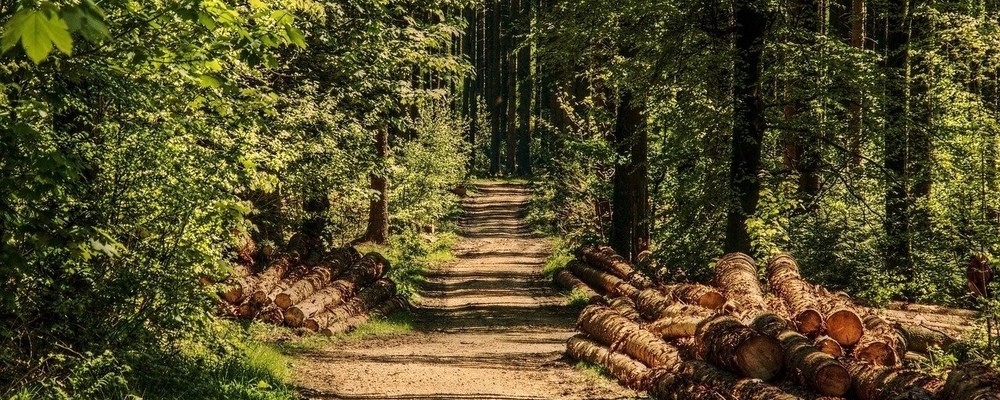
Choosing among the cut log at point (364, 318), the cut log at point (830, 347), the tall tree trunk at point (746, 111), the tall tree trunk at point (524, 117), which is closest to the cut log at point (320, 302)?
the cut log at point (364, 318)

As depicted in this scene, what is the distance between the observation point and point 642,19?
15.2 metres

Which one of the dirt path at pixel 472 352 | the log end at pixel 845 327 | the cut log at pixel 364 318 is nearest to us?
the log end at pixel 845 327

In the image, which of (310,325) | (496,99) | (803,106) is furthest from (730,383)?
(496,99)

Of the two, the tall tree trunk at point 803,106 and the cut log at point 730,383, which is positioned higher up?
the tall tree trunk at point 803,106

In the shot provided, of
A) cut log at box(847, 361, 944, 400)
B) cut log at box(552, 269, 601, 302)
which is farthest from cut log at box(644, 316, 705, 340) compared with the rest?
cut log at box(552, 269, 601, 302)

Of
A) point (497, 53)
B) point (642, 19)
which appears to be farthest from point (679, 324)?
point (497, 53)

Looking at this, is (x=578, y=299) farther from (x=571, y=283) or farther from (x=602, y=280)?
(x=571, y=283)

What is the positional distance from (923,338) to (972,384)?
17.7 ft

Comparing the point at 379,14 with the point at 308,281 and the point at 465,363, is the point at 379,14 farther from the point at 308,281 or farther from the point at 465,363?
the point at 465,363

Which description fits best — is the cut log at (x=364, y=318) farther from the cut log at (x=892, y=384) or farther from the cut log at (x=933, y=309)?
the cut log at (x=892, y=384)

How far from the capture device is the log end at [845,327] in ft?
30.3

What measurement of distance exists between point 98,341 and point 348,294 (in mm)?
9405

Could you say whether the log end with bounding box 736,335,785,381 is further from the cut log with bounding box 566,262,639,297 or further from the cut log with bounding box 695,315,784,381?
the cut log with bounding box 566,262,639,297

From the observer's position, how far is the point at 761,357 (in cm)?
882
